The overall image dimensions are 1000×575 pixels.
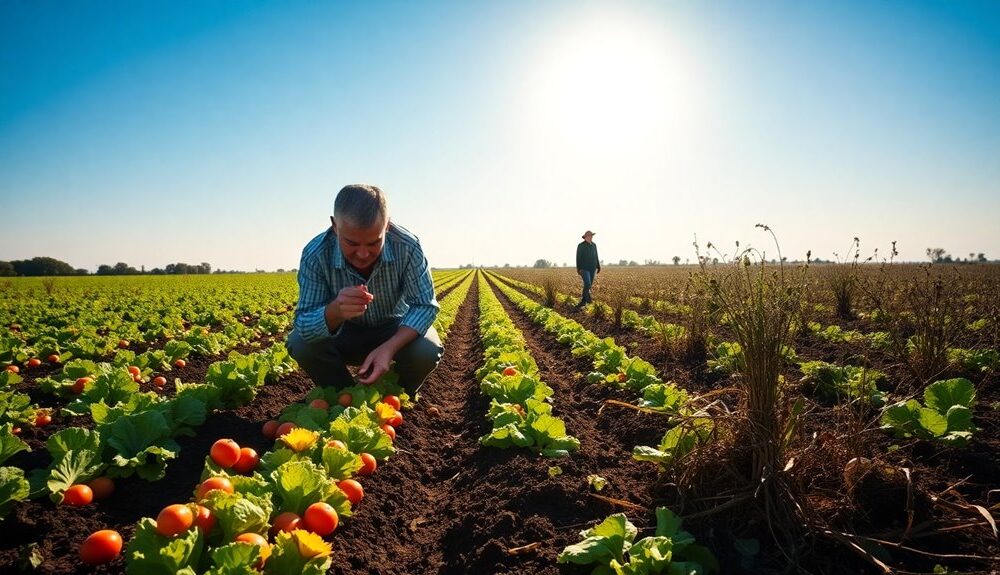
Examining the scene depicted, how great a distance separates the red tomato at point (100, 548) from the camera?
2.17m

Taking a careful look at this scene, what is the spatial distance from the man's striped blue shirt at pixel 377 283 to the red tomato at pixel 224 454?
1.45 meters

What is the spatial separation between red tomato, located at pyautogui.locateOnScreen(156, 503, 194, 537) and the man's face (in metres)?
2.17

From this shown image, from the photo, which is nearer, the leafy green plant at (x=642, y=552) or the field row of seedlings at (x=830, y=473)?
→ the leafy green plant at (x=642, y=552)

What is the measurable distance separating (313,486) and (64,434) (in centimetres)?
171

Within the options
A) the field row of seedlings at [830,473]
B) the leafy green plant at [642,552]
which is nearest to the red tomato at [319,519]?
the leafy green plant at [642,552]

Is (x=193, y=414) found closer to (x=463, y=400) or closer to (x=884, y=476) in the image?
(x=463, y=400)

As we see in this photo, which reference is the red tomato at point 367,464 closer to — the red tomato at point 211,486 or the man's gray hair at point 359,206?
the red tomato at point 211,486

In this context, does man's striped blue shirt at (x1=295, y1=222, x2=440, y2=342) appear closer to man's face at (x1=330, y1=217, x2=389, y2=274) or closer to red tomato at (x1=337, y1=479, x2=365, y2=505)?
man's face at (x1=330, y1=217, x2=389, y2=274)

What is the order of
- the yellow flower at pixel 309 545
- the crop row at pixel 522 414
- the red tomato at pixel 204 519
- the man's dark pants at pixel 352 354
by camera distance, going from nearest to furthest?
1. the yellow flower at pixel 309 545
2. the red tomato at pixel 204 519
3. the crop row at pixel 522 414
4. the man's dark pants at pixel 352 354

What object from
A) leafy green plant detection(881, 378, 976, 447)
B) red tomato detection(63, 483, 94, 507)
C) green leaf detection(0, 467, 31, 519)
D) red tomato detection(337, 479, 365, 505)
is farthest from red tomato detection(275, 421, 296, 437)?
leafy green plant detection(881, 378, 976, 447)

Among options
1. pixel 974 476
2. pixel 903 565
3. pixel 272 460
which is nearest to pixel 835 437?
pixel 903 565

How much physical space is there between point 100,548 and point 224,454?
786mm

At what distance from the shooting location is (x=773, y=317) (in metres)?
2.79

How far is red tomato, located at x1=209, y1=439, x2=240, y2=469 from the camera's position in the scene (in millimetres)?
2922
